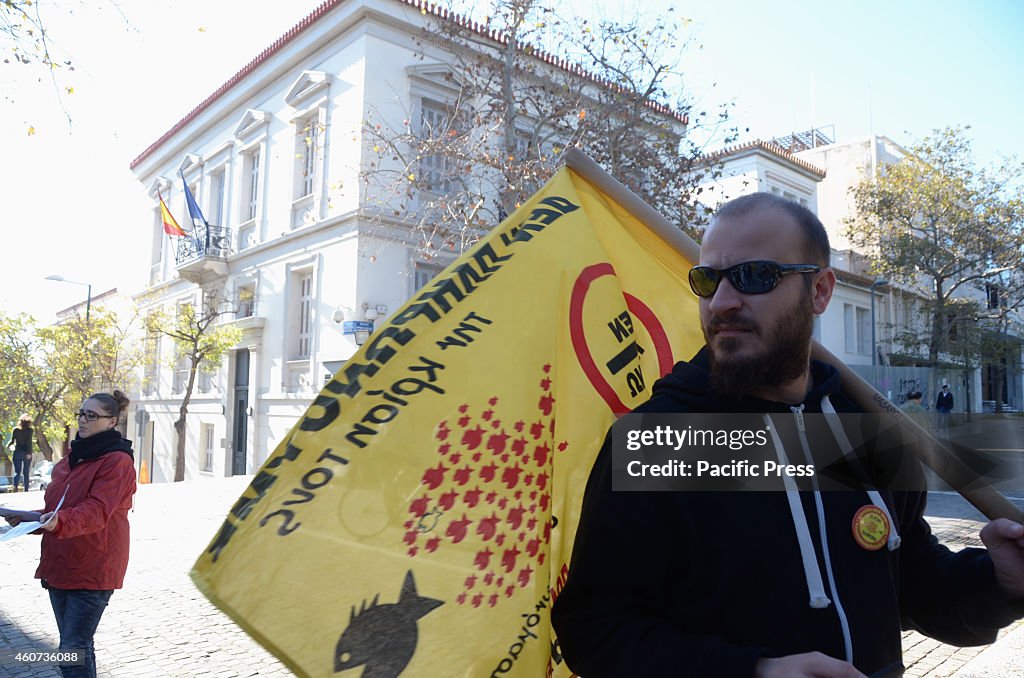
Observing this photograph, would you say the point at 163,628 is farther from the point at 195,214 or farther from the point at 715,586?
the point at 195,214

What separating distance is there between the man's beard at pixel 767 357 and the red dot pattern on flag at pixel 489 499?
0.54 m

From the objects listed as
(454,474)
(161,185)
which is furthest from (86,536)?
(161,185)

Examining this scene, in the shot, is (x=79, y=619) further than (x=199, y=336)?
No

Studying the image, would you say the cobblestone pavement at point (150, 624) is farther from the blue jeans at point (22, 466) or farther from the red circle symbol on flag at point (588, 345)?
the blue jeans at point (22, 466)

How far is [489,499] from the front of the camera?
1.82 m

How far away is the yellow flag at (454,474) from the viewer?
150cm

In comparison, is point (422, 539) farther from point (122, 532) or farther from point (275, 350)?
point (275, 350)

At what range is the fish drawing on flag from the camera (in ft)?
4.90

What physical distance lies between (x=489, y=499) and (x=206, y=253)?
24.3m

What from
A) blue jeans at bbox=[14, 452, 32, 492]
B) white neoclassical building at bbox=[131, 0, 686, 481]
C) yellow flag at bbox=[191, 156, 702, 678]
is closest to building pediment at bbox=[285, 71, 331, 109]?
white neoclassical building at bbox=[131, 0, 686, 481]

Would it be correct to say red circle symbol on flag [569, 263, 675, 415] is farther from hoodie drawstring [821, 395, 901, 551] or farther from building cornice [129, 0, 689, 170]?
building cornice [129, 0, 689, 170]

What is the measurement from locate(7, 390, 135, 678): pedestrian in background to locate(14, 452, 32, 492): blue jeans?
20.0 meters

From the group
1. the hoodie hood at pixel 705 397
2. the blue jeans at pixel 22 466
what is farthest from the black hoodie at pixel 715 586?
the blue jeans at pixel 22 466

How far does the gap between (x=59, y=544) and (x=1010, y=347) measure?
31769mm
